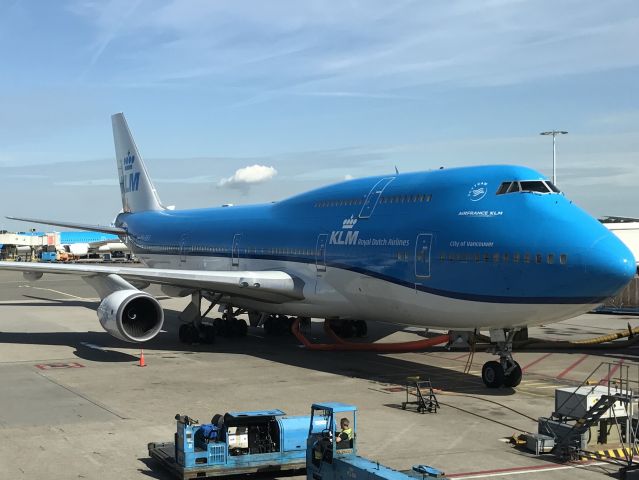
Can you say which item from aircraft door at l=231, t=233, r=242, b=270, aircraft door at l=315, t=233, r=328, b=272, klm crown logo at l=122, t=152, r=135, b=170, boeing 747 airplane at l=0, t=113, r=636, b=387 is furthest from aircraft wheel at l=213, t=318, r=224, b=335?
klm crown logo at l=122, t=152, r=135, b=170

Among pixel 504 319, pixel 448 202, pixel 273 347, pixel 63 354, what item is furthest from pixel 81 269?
pixel 504 319

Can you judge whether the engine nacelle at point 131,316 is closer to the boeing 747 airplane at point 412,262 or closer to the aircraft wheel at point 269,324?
the boeing 747 airplane at point 412,262

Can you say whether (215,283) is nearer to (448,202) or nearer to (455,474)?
(448,202)

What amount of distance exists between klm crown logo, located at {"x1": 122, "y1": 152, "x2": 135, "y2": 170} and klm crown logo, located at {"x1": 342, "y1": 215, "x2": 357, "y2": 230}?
2039cm

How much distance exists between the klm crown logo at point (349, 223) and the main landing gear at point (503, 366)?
563cm

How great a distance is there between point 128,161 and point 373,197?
21.7 m

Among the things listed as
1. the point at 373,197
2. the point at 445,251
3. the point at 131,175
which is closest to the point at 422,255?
the point at 445,251

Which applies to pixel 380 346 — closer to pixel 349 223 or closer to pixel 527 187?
pixel 349 223

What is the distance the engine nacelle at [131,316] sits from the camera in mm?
22781

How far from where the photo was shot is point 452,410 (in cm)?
1648

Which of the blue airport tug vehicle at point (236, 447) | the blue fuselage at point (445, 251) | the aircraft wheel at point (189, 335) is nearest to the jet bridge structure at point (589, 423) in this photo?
the blue fuselage at point (445, 251)

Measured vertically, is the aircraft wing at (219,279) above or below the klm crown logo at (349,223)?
below

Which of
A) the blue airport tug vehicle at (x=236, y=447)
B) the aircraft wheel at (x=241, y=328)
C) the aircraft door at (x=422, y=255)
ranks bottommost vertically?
the blue airport tug vehicle at (x=236, y=447)

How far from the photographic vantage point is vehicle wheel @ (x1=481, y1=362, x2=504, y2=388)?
18.6 meters
